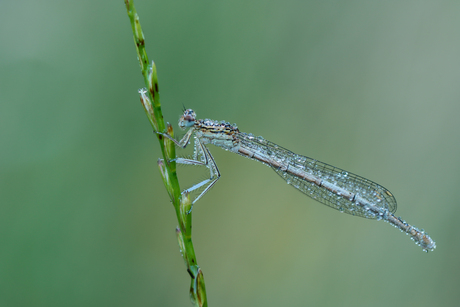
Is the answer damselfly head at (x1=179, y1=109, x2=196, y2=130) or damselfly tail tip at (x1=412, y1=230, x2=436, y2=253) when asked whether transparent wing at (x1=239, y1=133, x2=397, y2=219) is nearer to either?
damselfly tail tip at (x1=412, y1=230, x2=436, y2=253)

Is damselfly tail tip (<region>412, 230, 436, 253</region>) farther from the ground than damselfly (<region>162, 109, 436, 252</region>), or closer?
closer

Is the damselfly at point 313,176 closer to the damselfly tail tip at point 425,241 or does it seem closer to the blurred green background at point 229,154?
the damselfly tail tip at point 425,241

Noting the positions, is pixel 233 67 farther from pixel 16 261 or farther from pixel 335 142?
pixel 16 261

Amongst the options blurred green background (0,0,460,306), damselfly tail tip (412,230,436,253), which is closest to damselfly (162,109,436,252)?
damselfly tail tip (412,230,436,253)

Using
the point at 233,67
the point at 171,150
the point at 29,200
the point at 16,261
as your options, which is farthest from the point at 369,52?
the point at 16,261

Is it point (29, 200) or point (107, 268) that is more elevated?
point (29, 200)

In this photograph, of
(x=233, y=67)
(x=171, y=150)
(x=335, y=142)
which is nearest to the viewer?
(x=171, y=150)
